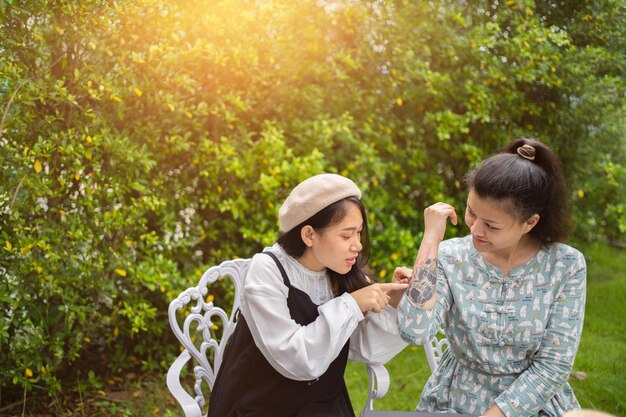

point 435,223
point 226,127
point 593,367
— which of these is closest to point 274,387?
point 435,223

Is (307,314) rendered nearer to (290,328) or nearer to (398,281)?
(290,328)

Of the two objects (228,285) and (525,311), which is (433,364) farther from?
(228,285)

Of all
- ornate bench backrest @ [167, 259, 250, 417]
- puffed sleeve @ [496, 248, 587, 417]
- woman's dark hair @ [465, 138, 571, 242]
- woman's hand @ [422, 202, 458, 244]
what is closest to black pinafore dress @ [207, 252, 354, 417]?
ornate bench backrest @ [167, 259, 250, 417]

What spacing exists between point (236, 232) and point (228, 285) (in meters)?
0.34

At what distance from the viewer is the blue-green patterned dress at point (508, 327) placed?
256 centimetres

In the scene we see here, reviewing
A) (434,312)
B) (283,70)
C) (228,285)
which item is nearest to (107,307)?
(228,285)

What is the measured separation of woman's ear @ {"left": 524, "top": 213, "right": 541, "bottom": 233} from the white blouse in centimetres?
56

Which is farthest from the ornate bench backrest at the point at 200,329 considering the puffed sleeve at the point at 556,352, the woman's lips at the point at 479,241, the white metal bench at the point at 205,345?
the puffed sleeve at the point at 556,352

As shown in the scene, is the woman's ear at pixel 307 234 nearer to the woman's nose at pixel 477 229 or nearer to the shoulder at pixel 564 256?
the woman's nose at pixel 477 229

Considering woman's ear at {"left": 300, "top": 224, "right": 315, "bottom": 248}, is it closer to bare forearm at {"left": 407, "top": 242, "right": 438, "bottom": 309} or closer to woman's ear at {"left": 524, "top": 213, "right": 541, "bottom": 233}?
bare forearm at {"left": 407, "top": 242, "right": 438, "bottom": 309}

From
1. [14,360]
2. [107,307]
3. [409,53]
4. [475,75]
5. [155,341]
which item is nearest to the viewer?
[14,360]

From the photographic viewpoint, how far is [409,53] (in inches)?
209

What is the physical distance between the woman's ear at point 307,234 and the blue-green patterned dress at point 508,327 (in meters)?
0.35

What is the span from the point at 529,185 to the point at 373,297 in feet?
1.97
